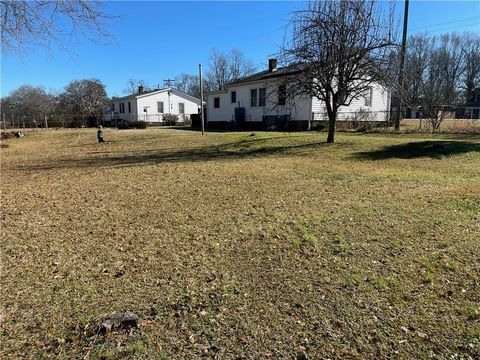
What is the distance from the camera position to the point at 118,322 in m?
2.89

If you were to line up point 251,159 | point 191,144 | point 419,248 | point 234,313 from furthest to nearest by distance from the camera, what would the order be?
point 191,144 → point 251,159 → point 419,248 → point 234,313

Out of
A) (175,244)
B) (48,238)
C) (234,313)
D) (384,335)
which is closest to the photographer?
(384,335)

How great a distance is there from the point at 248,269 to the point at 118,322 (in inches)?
58.7

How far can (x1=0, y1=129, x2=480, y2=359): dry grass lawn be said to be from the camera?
8.89 feet

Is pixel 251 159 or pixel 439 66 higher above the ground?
pixel 439 66

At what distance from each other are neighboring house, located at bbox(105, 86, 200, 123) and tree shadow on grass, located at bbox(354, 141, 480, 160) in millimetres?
33533

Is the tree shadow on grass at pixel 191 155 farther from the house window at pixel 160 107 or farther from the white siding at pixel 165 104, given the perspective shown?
the house window at pixel 160 107

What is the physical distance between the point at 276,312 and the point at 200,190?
16.3ft

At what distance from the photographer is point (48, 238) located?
16.2ft

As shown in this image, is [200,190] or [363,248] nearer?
[363,248]

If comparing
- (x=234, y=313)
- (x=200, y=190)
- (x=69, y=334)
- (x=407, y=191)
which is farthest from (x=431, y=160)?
(x=69, y=334)

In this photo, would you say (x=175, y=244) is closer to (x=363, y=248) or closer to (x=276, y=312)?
(x=276, y=312)

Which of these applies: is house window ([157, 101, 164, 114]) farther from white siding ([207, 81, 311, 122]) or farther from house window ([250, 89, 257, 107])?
house window ([250, 89, 257, 107])

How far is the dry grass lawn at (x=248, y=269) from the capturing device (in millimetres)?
2711
